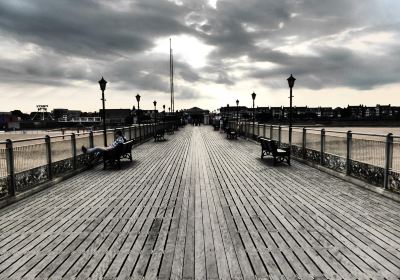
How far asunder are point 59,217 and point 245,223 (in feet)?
11.9

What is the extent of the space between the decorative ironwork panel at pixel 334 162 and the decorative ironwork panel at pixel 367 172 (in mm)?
538

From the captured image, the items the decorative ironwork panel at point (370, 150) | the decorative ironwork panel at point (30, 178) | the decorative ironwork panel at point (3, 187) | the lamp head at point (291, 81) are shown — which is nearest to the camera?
the decorative ironwork panel at point (3, 187)

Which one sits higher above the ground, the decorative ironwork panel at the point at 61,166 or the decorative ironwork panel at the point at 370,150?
the decorative ironwork panel at the point at 370,150

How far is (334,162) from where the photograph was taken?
9.98 metres

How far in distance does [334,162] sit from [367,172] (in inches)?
76.4

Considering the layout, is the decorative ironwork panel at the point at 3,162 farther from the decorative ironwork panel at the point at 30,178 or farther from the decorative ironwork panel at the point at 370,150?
the decorative ironwork panel at the point at 370,150

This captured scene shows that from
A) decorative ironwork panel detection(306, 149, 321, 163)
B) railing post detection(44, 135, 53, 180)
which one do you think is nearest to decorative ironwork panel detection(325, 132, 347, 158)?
decorative ironwork panel detection(306, 149, 321, 163)

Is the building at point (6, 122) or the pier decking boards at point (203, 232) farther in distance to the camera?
the building at point (6, 122)

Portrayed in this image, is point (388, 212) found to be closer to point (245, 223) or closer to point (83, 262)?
point (245, 223)

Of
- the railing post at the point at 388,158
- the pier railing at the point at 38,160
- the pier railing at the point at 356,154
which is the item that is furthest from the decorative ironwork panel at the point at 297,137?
the pier railing at the point at 38,160

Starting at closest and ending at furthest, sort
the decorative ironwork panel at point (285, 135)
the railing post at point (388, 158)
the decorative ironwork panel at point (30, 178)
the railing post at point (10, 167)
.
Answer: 1. the railing post at point (10, 167)
2. the railing post at point (388, 158)
3. the decorative ironwork panel at point (30, 178)
4. the decorative ironwork panel at point (285, 135)

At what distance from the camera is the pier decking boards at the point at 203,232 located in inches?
147

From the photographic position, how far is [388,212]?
587cm

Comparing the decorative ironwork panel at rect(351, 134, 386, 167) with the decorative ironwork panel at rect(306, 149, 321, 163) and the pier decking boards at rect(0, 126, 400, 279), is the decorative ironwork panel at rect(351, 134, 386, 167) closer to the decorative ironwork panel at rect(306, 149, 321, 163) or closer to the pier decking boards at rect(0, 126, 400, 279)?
the pier decking boards at rect(0, 126, 400, 279)
